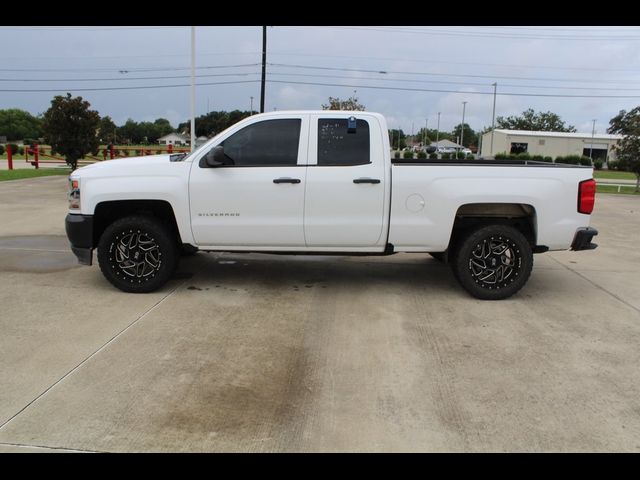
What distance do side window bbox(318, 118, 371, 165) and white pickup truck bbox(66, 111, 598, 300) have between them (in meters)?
0.01

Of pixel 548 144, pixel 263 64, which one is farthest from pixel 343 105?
pixel 548 144

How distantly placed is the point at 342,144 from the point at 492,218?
1857mm

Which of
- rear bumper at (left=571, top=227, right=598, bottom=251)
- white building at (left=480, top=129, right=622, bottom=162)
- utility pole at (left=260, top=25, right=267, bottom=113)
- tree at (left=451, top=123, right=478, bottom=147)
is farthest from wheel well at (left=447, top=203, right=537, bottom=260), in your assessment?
tree at (left=451, top=123, right=478, bottom=147)

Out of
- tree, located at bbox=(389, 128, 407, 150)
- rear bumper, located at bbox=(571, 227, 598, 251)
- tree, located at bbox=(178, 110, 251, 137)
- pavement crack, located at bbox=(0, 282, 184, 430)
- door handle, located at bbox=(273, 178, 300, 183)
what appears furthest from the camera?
tree, located at bbox=(389, 128, 407, 150)

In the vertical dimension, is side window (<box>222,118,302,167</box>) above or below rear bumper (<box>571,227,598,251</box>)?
above

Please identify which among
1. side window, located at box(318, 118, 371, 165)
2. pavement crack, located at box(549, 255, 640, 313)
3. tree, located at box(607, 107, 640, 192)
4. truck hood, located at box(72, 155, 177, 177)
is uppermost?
tree, located at box(607, 107, 640, 192)

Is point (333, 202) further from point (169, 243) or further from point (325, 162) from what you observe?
point (169, 243)

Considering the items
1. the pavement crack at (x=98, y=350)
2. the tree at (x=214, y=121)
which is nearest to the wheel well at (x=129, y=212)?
the pavement crack at (x=98, y=350)

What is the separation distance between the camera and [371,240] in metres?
5.74

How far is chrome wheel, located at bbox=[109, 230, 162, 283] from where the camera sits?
5.79 metres

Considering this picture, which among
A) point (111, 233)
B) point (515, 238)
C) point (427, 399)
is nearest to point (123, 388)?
point (427, 399)

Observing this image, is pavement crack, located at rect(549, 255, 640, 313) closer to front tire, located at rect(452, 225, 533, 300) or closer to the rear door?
front tire, located at rect(452, 225, 533, 300)

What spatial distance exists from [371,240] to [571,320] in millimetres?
2137
